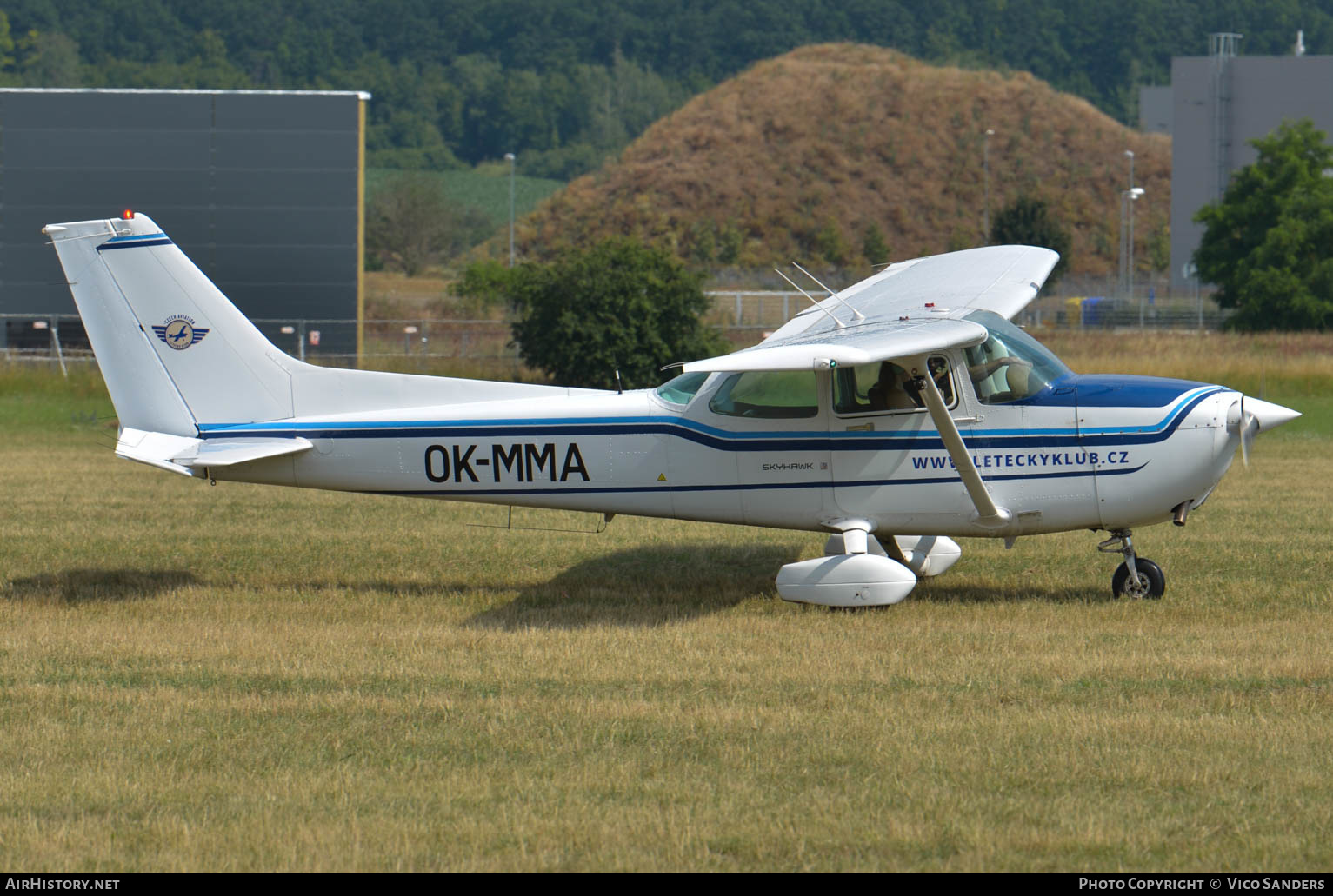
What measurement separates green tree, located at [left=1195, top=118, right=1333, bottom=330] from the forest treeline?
7697 centimetres

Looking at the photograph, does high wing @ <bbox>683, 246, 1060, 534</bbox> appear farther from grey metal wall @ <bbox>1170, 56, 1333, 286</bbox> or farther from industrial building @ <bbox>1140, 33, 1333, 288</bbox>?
grey metal wall @ <bbox>1170, 56, 1333, 286</bbox>

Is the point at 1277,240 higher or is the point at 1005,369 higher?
the point at 1277,240

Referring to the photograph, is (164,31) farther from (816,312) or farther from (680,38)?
(816,312)

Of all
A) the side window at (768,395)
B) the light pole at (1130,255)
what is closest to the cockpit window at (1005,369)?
the side window at (768,395)

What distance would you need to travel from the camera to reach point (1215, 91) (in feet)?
221

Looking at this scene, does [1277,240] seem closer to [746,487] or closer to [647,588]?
[647,588]

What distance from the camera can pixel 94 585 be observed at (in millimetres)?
10742

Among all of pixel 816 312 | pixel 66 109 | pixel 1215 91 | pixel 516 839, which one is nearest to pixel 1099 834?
pixel 516 839

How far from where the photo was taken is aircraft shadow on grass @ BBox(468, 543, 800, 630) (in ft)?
31.3

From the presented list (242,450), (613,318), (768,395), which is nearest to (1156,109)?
(613,318)

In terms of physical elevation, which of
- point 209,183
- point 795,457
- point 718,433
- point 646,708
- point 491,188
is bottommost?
point 646,708

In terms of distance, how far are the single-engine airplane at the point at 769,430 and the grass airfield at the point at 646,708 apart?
0.61 meters

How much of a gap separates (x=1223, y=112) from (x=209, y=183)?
47.0 m

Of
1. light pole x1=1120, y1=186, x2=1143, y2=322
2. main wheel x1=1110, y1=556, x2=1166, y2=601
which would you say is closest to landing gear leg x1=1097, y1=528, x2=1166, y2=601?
main wheel x1=1110, y1=556, x2=1166, y2=601
